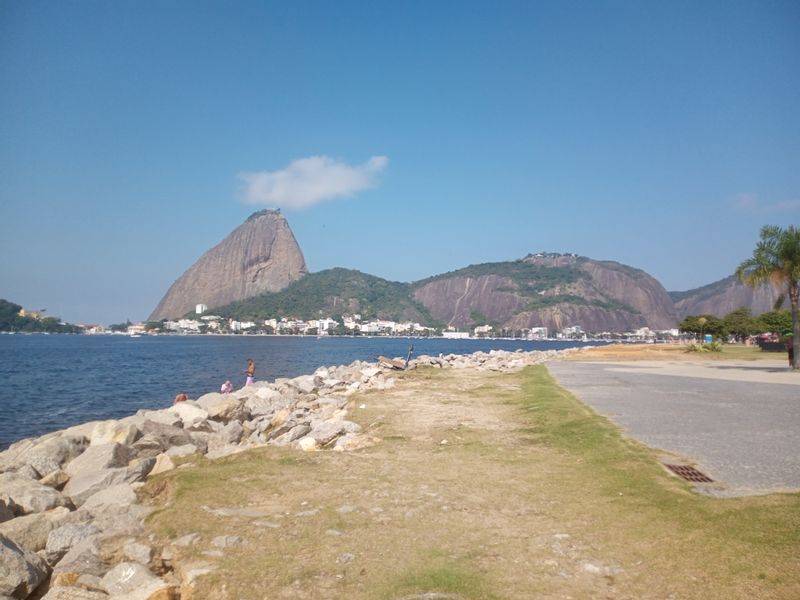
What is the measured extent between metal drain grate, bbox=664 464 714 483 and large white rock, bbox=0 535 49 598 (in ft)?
23.8


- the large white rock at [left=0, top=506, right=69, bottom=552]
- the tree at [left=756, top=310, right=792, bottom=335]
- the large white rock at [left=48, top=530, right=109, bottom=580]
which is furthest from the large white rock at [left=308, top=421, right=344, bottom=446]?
the tree at [left=756, top=310, right=792, bottom=335]

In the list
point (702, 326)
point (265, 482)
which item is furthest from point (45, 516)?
point (702, 326)

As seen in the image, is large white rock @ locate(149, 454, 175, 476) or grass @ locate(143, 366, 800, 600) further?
large white rock @ locate(149, 454, 175, 476)

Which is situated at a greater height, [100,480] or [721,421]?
[721,421]

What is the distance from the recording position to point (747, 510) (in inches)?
212

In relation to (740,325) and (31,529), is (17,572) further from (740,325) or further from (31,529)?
(740,325)

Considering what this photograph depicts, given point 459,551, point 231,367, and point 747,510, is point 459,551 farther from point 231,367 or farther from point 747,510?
point 231,367

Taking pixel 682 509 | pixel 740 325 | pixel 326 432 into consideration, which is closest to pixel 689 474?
pixel 682 509

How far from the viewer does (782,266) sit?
25.3m

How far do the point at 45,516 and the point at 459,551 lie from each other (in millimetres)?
5022

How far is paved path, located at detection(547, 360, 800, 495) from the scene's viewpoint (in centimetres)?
700

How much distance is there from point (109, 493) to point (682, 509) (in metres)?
7.31

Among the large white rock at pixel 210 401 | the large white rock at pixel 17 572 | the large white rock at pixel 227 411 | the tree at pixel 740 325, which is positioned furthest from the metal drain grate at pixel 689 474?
the tree at pixel 740 325

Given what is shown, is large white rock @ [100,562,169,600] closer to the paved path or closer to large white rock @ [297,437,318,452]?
large white rock @ [297,437,318,452]
